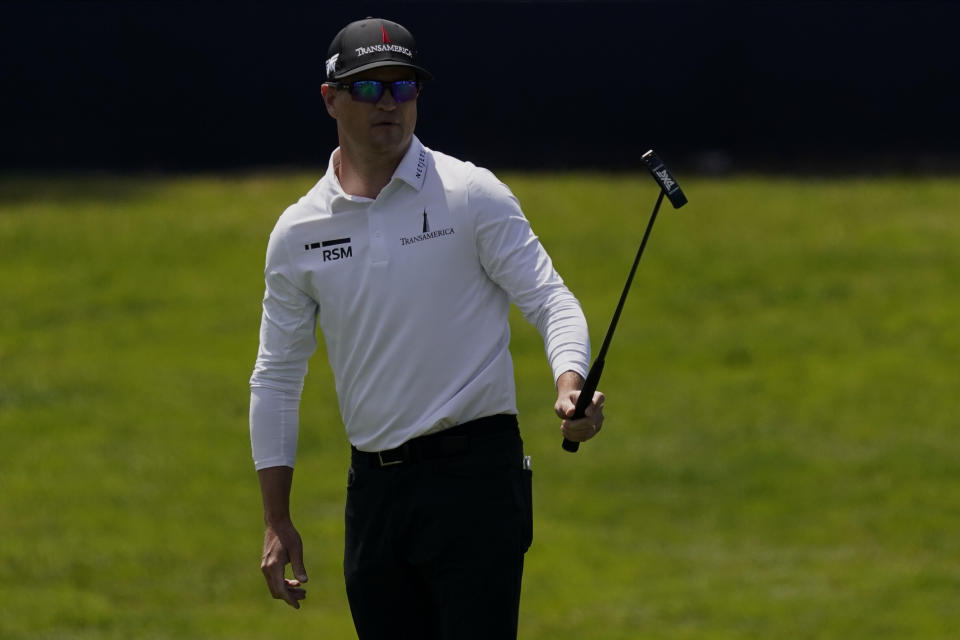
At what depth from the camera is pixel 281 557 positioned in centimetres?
441

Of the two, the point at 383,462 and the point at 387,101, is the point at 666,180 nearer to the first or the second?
the point at 387,101

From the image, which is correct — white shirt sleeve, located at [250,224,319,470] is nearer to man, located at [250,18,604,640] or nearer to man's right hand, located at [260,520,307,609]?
man, located at [250,18,604,640]

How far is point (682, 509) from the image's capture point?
40.2 ft

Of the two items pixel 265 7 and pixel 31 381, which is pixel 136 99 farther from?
pixel 31 381

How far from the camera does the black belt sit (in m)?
4.23

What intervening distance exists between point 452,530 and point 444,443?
0.21 metres

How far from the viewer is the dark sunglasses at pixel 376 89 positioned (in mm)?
4250

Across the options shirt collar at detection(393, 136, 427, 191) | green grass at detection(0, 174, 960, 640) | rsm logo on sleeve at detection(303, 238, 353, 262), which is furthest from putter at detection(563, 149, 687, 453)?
green grass at detection(0, 174, 960, 640)

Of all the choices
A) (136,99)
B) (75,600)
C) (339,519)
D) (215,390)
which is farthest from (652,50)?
(75,600)

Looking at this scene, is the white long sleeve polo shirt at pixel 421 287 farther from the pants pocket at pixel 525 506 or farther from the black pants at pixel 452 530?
the pants pocket at pixel 525 506

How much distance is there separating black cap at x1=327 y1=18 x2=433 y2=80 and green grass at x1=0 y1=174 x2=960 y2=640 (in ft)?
17.9

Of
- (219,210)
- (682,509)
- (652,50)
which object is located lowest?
(682,509)

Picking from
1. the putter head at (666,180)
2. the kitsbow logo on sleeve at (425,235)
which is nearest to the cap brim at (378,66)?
the kitsbow logo on sleeve at (425,235)

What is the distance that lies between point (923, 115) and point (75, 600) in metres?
12.3
